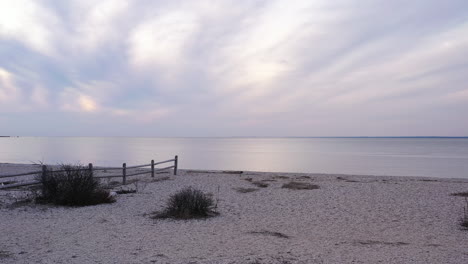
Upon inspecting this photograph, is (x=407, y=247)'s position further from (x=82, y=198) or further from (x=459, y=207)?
(x=82, y=198)

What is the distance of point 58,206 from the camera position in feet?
32.5

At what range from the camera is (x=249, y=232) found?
7355 mm

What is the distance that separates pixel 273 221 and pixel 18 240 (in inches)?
203

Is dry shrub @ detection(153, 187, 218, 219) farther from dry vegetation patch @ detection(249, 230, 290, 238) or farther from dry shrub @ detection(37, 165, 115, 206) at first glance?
dry shrub @ detection(37, 165, 115, 206)

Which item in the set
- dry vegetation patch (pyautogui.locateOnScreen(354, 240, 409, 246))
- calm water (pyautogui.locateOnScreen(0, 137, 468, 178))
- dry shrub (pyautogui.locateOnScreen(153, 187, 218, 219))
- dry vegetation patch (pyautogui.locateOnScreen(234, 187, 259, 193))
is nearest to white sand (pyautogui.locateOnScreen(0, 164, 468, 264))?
dry vegetation patch (pyautogui.locateOnScreen(354, 240, 409, 246))

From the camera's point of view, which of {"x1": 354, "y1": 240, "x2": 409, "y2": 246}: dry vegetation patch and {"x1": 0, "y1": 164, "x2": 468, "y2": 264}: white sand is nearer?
{"x1": 0, "y1": 164, "x2": 468, "y2": 264}: white sand

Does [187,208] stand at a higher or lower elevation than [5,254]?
higher

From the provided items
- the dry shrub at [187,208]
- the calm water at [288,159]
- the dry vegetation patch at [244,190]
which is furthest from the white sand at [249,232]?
the calm water at [288,159]

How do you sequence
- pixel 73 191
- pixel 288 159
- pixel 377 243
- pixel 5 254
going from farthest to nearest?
pixel 288 159 → pixel 73 191 → pixel 377 243 → pixel 5 254


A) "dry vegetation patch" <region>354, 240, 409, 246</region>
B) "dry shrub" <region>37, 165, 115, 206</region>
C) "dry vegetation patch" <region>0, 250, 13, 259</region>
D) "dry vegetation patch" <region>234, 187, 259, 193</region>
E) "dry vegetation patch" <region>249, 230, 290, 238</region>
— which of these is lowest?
"dry vegetation patch" <region>249, 230, 290, 238</region>

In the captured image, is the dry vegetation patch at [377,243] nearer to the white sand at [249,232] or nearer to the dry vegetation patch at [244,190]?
the white sand at [249,232]

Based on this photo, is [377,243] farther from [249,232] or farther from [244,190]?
[244,190]

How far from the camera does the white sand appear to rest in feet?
18.3

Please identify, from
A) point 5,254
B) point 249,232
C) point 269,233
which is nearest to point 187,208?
point 249,232
